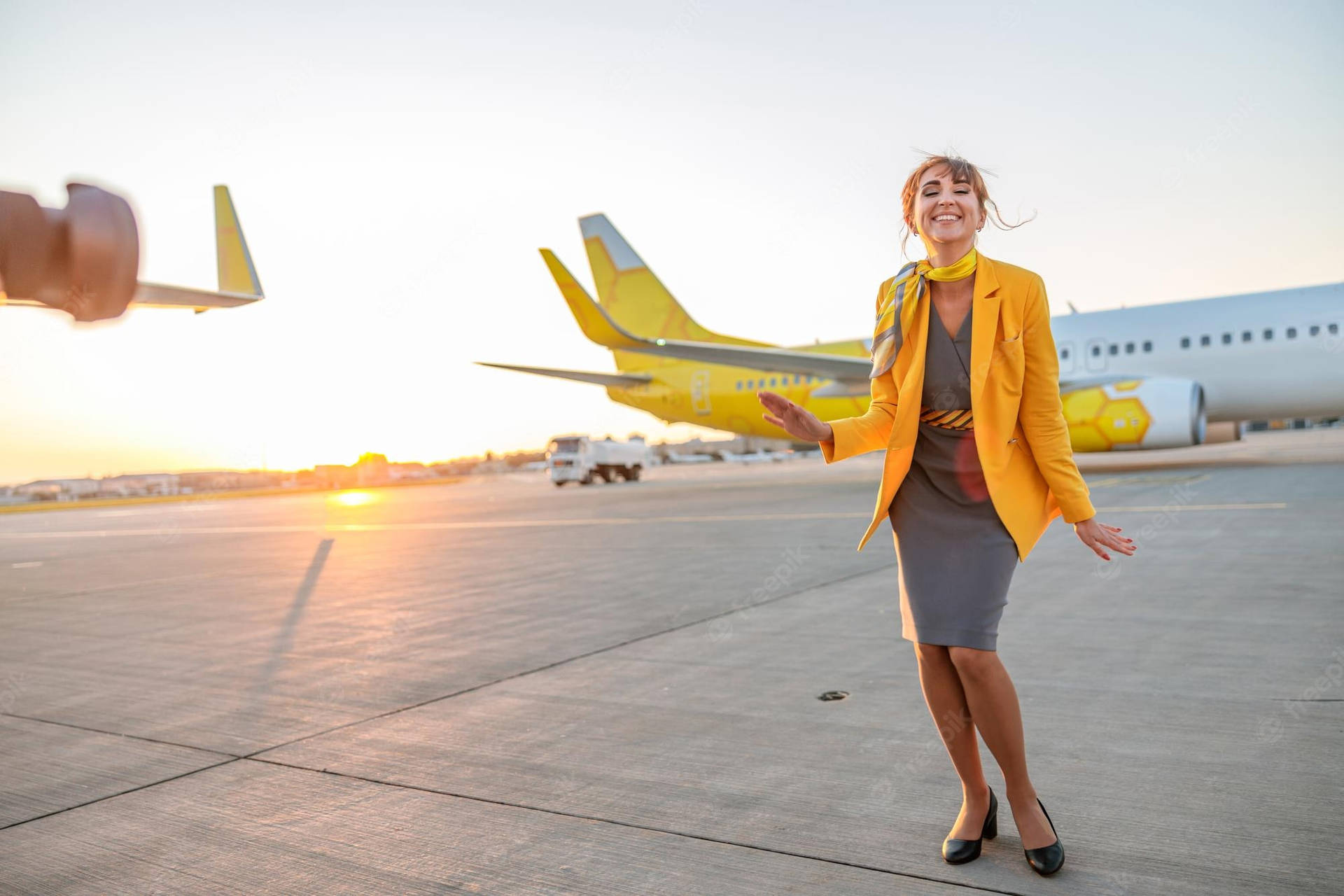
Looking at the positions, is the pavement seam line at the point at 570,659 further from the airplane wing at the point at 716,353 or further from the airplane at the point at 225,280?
the airplane wing at the point at 716,353

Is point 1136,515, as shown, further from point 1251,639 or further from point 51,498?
point 51,498

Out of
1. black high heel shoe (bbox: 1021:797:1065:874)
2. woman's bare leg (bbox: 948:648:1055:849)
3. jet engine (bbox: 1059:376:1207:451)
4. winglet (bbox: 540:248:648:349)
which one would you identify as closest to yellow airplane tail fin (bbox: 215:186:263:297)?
woman's bare leg (bbox: 948:648:1055:849)

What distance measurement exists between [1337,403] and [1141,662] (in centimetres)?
1604

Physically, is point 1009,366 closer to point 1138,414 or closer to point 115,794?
point 115,794

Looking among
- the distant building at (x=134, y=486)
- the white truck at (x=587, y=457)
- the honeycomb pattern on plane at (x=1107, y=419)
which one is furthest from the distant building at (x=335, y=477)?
the honeycomb pattern on plane at (x=1107, y=419)

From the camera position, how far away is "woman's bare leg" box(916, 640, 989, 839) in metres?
2.04

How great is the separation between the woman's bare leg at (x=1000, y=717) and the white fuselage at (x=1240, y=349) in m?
14.2

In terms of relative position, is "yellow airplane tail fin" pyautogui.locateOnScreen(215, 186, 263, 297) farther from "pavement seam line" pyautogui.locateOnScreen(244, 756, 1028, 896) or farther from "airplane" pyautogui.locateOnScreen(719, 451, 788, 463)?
"airplane" pyautogui.locateOnScreen(719, 451, 788, 463)

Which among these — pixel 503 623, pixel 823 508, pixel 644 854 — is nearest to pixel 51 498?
pixel 823 508

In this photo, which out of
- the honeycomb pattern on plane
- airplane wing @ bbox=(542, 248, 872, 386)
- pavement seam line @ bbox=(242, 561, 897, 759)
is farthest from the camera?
the honeycomb pattern on plane

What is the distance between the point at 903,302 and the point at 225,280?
3.71m

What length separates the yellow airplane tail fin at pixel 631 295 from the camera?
74.9 ft

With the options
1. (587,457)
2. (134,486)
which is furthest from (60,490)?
(587,457)

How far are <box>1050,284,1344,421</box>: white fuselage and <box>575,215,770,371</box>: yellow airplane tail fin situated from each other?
9.15 metres
